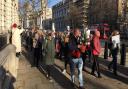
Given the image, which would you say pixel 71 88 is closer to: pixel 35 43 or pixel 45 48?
pixel 45 48

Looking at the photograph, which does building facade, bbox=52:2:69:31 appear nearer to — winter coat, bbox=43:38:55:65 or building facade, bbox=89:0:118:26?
building facade, bbox=89:0:118:26

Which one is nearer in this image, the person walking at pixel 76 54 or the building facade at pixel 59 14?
the person walking at pixel 76 54

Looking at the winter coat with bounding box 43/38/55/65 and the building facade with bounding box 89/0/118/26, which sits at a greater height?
the building facade with bounding box 89/0/118/26

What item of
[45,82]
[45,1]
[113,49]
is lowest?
[45,82]

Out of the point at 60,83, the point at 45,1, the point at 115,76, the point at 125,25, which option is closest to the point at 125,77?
the point at 115,76

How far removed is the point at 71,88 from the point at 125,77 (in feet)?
11.9

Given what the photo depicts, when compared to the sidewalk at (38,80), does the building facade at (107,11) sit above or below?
above

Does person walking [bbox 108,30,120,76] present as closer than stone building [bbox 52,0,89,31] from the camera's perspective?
Yes

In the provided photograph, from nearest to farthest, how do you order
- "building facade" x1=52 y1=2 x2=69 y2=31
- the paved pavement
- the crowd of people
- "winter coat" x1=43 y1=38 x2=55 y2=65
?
the crowd of people < the paved pavement < "winter coat" x1=43 y1=38 x2=55 y2=65 < "building facade" x1=52 y1=2 x2=69 y2=31

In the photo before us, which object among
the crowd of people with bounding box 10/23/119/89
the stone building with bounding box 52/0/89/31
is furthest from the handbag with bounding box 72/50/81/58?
the stone building with bounding box 52/0/89/31

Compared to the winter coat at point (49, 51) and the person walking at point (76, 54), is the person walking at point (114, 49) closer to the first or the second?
the winter coat at point (49, 51)

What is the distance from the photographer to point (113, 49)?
17.2m

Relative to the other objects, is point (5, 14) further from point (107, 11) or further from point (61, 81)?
point (107, 11)

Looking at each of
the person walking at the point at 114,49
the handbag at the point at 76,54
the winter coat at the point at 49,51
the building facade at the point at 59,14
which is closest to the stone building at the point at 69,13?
the building facade at the point at 59,14
